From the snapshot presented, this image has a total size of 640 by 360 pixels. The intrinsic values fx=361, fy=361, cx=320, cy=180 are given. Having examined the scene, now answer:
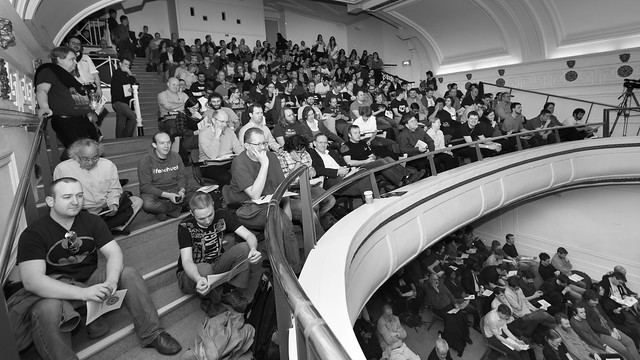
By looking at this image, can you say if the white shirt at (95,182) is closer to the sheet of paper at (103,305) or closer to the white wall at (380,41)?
the sheet of paper at (103,305)

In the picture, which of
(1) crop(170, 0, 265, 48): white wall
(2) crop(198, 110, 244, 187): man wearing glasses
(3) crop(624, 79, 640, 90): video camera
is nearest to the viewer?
(2) crop(198, 110, 244, 187): man wearing glasses

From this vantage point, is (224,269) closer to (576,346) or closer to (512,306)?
(512,306)

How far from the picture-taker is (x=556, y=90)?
10992mm

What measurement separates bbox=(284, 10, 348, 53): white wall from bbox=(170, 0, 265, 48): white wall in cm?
153

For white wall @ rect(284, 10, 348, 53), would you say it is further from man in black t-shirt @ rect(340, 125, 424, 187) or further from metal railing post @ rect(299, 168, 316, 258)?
metal railing post @ rect(299, 168, 316, 258)

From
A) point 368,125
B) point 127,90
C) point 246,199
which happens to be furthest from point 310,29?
point 246,199

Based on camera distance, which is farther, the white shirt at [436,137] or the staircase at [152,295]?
the white shirt at [436,137]

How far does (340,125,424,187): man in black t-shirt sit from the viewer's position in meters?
4.98

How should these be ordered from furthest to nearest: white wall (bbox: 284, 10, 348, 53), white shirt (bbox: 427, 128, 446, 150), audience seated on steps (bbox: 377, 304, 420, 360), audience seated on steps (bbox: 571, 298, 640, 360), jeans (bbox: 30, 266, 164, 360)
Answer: white wall (bbox: 284, 10, 348, 53)
white shirt (bbox: 427, 128, 446, 150)
audience seated on steps (bbox: 571, 298, 640, 360)
audience seated on steps (bbox: 377, 304, 420, 360)
jeans (bbox: 30, 266, 164, 360)

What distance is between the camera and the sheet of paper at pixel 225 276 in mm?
2419

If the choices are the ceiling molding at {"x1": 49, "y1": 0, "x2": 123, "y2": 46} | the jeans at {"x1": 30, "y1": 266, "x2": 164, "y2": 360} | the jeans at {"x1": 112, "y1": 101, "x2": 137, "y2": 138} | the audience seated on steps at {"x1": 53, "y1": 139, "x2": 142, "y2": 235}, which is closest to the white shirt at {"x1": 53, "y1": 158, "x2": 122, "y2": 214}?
the audience seated on steps at {"x1": 53, "y1": 139, "x2": 142, "y2": 235}

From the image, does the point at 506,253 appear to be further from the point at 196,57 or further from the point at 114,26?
the point at 114,26

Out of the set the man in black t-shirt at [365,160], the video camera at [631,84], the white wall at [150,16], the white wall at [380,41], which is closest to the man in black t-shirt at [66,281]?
the man in black t-shirt at [365,160]

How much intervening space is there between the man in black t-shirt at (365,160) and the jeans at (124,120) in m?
3.37
